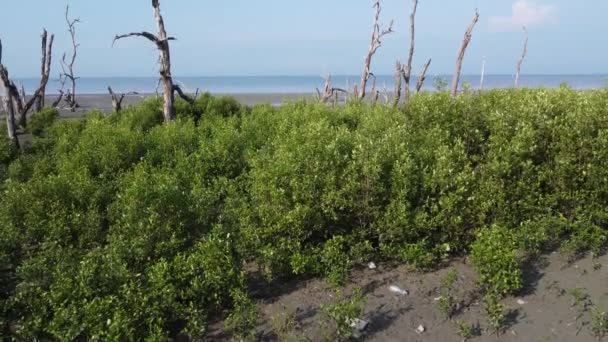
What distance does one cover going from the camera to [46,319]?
5336 mm

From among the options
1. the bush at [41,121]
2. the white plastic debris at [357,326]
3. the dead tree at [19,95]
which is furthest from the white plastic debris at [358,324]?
the bush at [41,121]

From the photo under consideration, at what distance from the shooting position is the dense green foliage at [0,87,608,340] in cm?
545

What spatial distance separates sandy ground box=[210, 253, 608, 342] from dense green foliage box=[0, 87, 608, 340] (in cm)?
21

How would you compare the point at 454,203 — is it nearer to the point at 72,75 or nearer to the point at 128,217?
the point at 128,217

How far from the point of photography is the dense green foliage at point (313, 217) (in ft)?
17.9

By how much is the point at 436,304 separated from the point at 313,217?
5.35ft

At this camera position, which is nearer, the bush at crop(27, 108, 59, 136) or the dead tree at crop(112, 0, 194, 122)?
the dead tree at crop(112, 0, 194, 122)

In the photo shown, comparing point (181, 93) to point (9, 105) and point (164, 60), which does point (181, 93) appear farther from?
point (9, 105)

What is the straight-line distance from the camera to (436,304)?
5.76 m

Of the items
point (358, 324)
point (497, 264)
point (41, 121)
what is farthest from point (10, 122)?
point (497, 264)

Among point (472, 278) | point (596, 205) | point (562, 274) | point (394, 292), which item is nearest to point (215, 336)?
point (394, 292)

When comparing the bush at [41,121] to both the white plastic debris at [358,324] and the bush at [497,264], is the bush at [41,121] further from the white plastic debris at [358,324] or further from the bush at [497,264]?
the bush at [497,264]

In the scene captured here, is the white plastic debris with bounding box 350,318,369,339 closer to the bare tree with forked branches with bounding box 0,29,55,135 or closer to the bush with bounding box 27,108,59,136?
the bare tree with forked branches with bounding box 0,29,55,135

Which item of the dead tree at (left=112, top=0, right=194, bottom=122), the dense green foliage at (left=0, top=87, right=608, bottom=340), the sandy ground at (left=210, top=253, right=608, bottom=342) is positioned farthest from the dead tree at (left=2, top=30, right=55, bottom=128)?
the sandy ground at (left=210, top=253, right=608, bottom=342)
